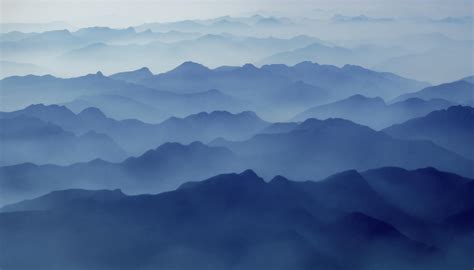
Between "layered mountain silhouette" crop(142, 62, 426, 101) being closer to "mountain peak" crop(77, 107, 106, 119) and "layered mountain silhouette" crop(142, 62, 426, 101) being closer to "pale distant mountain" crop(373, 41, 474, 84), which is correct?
"pale distant mountain" crop(373, 41, 474, 84)

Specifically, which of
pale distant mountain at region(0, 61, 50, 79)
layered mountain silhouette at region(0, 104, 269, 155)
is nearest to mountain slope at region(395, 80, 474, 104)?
layered mountain silhouette at region(0, 104, 269, 155)

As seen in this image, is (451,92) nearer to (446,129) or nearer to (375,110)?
(446,129)

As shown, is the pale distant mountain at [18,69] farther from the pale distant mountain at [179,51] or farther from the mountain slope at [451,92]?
the mountain slope at [451,92]

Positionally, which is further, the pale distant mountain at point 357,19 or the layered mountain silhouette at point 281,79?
the pale distant mountain at point 357,19

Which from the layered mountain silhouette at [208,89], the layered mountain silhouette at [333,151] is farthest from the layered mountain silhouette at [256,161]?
the layered mountain silhouette at [208,89]

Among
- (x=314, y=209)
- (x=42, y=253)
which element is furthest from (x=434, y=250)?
(x=42, y=253)
